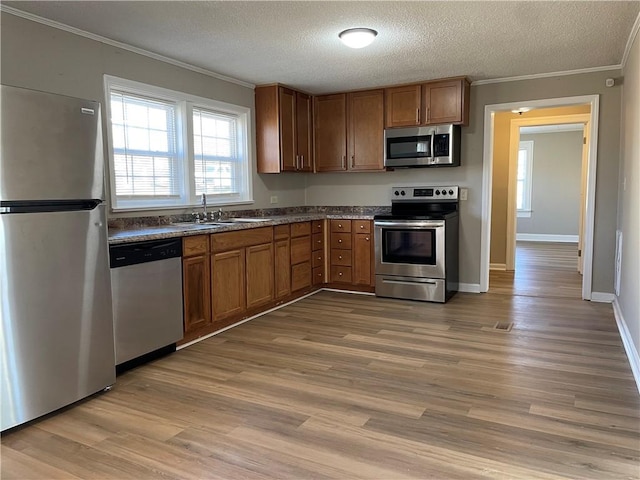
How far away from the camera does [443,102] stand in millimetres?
4984

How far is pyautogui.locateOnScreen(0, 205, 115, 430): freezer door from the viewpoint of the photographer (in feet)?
7.57

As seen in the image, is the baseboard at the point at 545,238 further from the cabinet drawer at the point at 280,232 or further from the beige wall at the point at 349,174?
the cabinet drawer at the point at 280,232

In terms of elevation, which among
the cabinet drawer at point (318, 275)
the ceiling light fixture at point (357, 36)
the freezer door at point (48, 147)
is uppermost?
the ceiling light fixture at point (357, 36)

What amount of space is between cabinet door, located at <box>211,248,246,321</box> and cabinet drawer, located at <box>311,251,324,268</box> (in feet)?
4.39

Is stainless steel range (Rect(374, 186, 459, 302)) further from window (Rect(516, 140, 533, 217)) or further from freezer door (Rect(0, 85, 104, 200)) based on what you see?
window (Rect(516, 140, 533, 217))

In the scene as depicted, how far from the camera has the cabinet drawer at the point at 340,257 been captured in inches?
216

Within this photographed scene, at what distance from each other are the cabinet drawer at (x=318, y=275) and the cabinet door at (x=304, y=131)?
1.21m

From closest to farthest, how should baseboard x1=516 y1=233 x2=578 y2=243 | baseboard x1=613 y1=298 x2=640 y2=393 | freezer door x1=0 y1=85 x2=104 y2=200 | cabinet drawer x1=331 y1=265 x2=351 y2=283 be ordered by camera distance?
freezer door x1=0 y1=85 x2=104 y2=200 → baseboard x1=613 y1=298 x2=640 y2=393 → cabinet drawer x1=331 y1=265 x2=351 y2=283 → baseboard x1=516 y1=233 x2=578 y2=243

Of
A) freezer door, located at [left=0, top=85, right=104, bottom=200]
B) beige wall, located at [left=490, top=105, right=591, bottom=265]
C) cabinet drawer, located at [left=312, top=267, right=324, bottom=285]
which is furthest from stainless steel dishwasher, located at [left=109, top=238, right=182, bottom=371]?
beige wall, located at [left=490, top=105, right=591, bottom=265]

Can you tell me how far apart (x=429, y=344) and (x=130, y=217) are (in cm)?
261

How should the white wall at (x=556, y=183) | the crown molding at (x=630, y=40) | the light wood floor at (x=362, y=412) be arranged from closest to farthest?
the light wood floor at (x=362, y=412), the crown molding at (x=630, y=40), the white wall at (x=556, y=183)

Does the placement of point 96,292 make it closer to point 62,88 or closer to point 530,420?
point 62,88

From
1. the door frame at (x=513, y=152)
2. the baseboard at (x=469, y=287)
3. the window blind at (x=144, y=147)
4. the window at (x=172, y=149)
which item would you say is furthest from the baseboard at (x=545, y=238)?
the window blind at (x=144, y=147)

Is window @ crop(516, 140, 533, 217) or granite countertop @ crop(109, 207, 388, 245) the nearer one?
granite countertop @ crop(109, 207, 388, 245)
